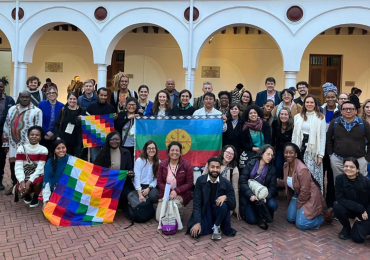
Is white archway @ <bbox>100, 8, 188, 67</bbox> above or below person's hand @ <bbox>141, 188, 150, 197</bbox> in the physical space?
above

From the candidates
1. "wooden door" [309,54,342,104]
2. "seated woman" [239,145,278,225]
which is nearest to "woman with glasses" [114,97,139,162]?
"seated woman" [239,145,278,225]

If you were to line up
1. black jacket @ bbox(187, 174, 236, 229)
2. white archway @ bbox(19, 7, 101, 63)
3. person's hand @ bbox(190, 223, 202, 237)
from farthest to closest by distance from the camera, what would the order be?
1. white archway @ bbox(19, 7, 101, 63)
2. black jacket @ bbox(187, 174, 236, 229)
3. person's hand @ bbox(190, 223, 202, 237)

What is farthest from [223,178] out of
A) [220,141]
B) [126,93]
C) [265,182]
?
[126,93]

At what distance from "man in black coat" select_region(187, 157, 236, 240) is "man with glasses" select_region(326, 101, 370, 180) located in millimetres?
1739

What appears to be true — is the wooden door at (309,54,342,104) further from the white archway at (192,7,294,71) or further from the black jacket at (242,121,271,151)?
the black jacket at (242,121,271,151)

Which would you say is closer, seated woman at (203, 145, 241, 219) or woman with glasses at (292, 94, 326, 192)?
seated woman at (203, 145, 241, 219)

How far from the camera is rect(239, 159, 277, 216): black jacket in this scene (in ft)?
16.0

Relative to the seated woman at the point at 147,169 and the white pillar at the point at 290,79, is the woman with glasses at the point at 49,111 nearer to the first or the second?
the seated woman at the point at 147,169

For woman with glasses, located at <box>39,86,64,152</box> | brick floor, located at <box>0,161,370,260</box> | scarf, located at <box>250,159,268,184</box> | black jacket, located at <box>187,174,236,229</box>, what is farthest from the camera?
woman with glasses, located at <box>39,86,64,152</box>

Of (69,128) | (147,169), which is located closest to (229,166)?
(147,169)

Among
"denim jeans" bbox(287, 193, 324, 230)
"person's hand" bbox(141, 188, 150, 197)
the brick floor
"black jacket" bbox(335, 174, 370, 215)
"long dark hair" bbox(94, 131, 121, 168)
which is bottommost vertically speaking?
the brick floor

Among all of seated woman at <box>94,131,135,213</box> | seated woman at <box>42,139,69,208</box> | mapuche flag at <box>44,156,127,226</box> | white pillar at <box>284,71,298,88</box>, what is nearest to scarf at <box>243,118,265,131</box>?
seated woman at <box>94,131,135,213</box>

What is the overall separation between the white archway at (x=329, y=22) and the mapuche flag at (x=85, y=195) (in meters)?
6.59

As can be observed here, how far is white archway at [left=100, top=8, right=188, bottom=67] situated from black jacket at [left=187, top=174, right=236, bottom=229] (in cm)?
592
